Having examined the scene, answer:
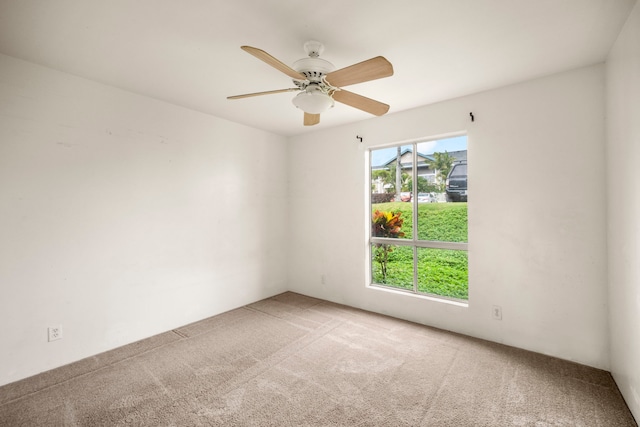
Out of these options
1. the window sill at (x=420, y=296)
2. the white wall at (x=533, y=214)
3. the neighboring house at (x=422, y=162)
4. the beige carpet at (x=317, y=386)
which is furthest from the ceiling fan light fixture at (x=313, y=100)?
the window sill at (x=420, y=296)

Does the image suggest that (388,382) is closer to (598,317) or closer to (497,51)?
(598,317)

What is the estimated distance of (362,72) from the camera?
179cm

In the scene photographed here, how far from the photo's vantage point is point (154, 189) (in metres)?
3.05

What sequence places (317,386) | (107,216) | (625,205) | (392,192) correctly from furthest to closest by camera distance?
(392,192) < (107,216) < (317,386) < (625,205)

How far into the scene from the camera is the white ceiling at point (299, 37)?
1.67 meters

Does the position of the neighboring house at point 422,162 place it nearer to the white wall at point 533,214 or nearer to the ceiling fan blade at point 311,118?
the white wall at point 533,214

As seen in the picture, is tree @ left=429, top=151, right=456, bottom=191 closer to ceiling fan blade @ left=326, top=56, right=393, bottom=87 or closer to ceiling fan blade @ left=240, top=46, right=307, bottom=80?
ceiling fan blade @ left=326, top=56, right=393, bottom=87

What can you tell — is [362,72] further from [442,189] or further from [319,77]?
[442,189]

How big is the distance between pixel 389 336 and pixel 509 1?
112 inches

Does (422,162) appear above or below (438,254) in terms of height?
above

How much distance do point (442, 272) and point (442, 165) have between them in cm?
128

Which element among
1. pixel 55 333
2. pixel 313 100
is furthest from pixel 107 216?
pixel 313 100

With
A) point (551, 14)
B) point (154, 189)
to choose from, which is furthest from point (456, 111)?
point (154, 189)

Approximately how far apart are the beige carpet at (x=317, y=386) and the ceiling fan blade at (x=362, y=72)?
219 centimetres
